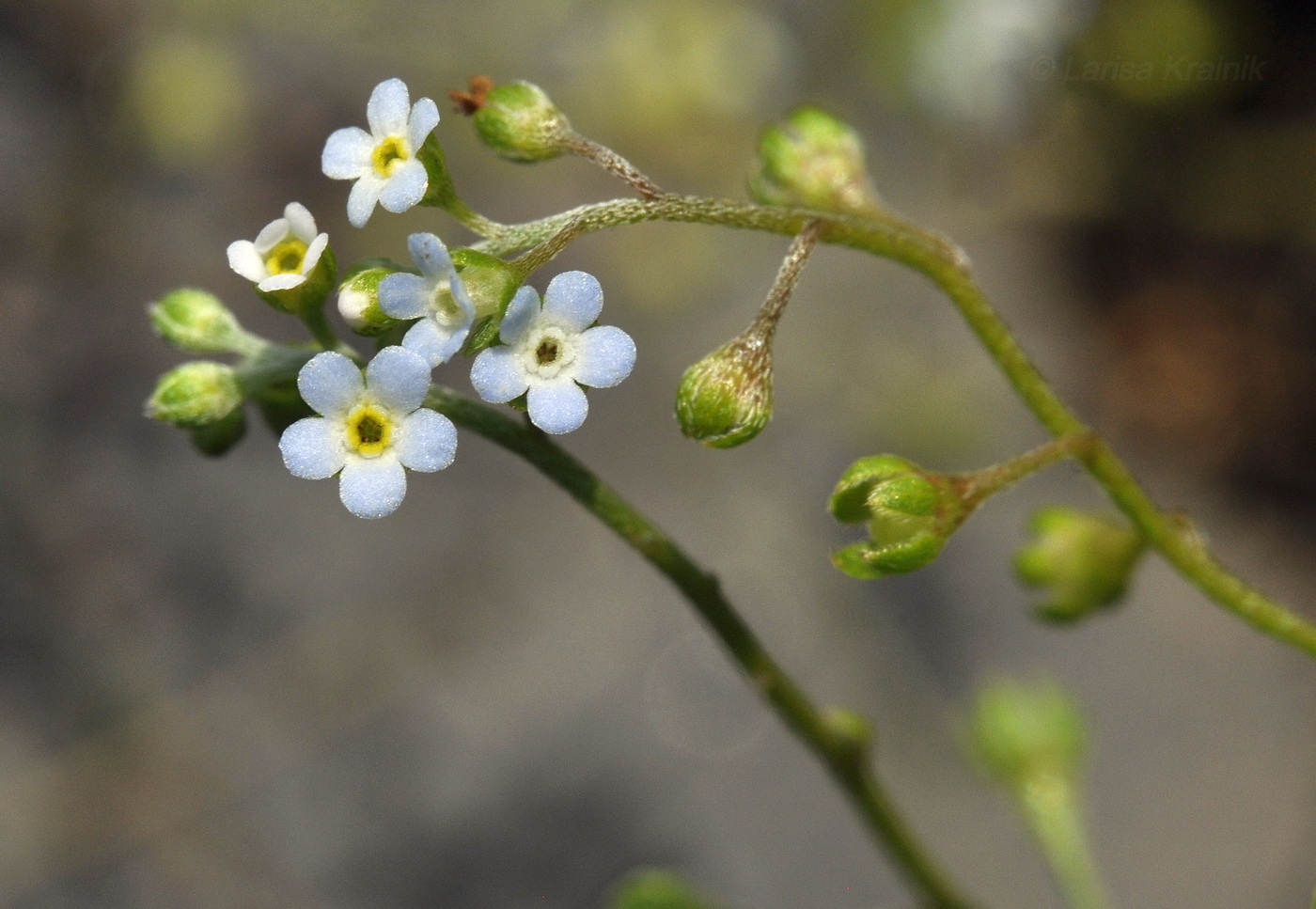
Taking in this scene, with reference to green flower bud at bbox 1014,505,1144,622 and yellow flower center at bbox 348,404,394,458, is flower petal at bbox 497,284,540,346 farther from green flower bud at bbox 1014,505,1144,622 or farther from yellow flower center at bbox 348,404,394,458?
green flower bud at bbox 1014,505,1144,622

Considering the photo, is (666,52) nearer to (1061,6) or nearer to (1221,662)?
(1061,6)

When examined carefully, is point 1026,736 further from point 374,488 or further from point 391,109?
point 391,109

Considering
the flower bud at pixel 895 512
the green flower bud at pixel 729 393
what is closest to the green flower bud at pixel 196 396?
the green flower bud at pixel 729 393

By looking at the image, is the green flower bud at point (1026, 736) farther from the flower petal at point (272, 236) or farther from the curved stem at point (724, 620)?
the flower petal at point (272, 236)

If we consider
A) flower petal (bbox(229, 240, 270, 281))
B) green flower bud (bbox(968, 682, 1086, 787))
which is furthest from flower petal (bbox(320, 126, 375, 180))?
green flower bud (bbox(968, 682, 1086, 787))

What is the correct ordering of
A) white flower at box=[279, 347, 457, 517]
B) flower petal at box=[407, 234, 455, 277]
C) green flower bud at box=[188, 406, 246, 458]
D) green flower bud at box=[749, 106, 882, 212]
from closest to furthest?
flower petal at box=[407, 234, 455, 277] < white flower at box=[279, 347, 457, 517] < green flower bud at box=[188, 406, 246, 458] < green flower bud at box=[749, 106, 882, 212]

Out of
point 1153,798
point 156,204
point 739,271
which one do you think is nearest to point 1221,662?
point 1153,798
